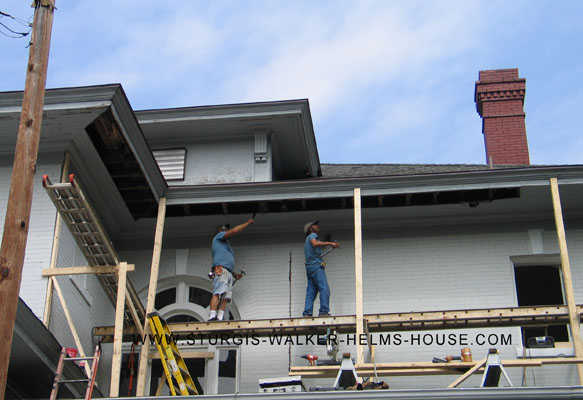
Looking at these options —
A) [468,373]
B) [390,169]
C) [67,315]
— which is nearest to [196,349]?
[67,315]

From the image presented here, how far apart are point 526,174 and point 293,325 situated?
4.09 meters

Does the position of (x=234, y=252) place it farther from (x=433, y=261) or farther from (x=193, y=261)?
(x=433, y=261)

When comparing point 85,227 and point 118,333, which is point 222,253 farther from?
point 118,333

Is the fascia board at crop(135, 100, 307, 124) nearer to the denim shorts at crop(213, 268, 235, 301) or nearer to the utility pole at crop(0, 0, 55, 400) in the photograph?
the denim shorts at crop(213, 268, 235, 301)

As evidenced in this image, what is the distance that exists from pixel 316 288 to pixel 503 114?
786cm

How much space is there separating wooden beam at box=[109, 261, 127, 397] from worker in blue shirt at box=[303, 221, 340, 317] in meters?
3.07

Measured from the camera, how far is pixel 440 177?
44.9 feet

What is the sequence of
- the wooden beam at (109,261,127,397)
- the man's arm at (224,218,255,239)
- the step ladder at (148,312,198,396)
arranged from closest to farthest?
the wooden beam at (109,261,127,397) < the step ladder at (148,312,198,396) < the man's arm at (224,218,255,239)

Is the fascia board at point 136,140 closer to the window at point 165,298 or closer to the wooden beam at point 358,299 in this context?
the window at point 165,298

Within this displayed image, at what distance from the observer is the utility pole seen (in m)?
8.47

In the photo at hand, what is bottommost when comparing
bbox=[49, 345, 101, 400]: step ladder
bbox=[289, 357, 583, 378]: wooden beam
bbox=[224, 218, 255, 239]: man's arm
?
bbox=[49, 345, 101, 400]: step ladder

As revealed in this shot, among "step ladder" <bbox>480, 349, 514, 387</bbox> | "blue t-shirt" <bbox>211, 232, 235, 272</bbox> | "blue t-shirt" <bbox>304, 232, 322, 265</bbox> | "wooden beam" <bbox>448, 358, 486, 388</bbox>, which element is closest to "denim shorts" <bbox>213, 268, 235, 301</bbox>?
"blue t-shirt" <bbox>211, 232, 235, 272</bbox>

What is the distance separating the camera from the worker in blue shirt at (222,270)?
13938 mm

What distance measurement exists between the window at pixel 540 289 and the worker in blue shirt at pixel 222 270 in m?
4.61
